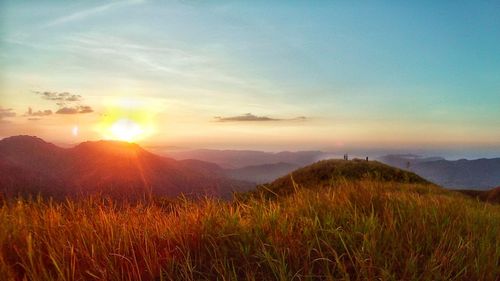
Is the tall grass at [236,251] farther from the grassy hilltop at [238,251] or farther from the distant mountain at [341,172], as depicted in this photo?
the distant mountain at [341,172]

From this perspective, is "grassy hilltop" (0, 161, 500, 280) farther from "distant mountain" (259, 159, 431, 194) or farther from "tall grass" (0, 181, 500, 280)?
"distant mountain" (259, 159, 431, 194)

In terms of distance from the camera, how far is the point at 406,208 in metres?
7.34

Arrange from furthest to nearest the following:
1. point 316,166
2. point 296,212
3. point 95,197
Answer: point 316,166
point 95,197
point 296,212

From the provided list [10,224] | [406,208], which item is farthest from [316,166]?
[10,224]

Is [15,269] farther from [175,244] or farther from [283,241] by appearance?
[283,241]

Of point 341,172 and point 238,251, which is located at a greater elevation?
point 238,251

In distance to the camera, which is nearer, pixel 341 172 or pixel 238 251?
pixel 238 251

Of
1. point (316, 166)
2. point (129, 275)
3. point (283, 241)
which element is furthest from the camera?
point (316, 166)

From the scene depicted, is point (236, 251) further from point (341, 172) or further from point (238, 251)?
point (341, 172)

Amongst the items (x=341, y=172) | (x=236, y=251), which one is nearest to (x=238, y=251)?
(x=236, y=251)

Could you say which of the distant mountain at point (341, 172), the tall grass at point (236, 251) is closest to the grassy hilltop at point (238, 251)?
the tall grass at point (236, 251)

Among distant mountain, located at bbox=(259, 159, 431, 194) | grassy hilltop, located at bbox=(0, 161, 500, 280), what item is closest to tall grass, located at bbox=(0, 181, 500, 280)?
grassy hilltop, located at bbox=(0, 161, 500, 280)

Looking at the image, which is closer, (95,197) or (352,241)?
(352,241)

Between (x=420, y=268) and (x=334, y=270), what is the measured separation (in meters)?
0.95
